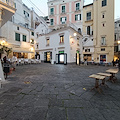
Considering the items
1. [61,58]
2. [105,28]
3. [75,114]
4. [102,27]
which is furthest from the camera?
[102,27]

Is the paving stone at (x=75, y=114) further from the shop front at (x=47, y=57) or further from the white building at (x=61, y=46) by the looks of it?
the shop front at (x=47, y=57)

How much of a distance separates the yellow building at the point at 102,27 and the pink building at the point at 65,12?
229cm

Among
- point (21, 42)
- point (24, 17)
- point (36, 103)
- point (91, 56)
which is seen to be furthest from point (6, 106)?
point (24, 17)

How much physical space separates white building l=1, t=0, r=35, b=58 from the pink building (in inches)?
301

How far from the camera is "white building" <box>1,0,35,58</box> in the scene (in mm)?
15617

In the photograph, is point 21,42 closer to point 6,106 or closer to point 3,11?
point 3,11

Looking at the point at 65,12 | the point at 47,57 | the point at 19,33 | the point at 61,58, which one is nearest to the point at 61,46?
the point at 61,58

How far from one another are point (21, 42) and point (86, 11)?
2019cm

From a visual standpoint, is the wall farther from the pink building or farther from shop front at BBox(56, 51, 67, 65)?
shop front at BBox(56, 51, 67, 65)

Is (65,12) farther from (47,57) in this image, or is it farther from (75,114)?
(75,114)

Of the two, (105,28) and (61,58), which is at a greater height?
(105,28)

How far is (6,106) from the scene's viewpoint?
79.1 inches

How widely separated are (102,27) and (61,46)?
12.8 meters

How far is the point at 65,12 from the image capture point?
68.9 feet
